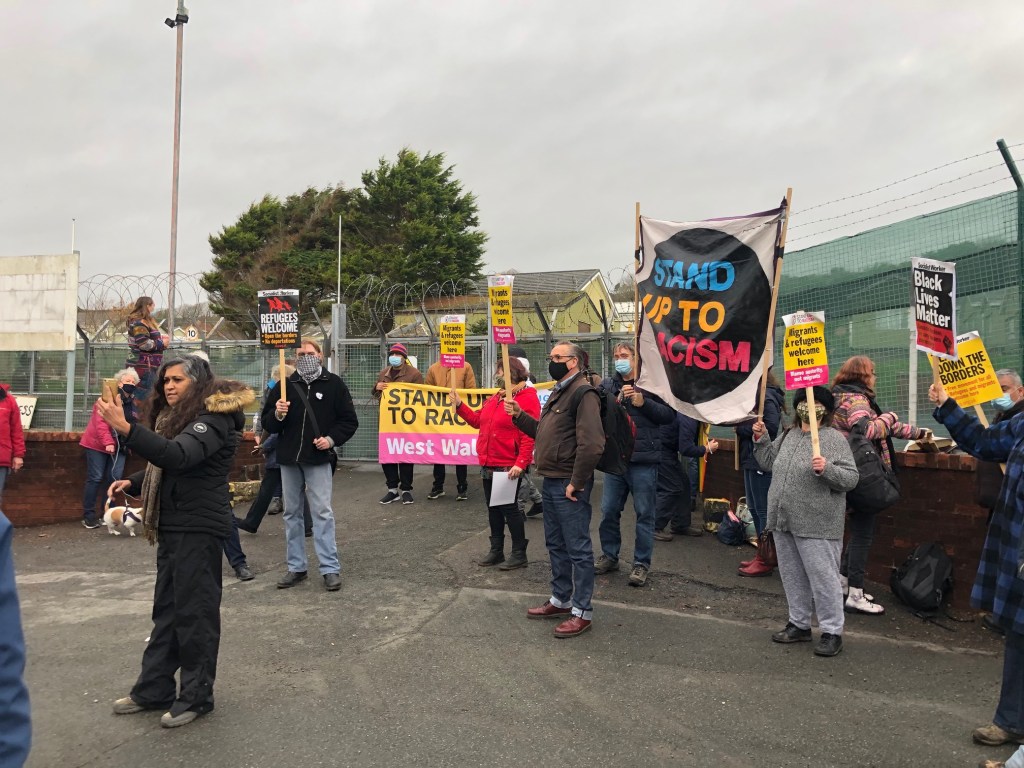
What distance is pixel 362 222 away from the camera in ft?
133

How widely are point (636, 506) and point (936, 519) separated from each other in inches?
89.0

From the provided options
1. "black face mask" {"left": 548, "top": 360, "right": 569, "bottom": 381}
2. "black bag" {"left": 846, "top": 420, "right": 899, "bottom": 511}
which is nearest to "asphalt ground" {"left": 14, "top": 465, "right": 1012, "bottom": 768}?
"black bag" {"left": 846, "top": 420, "right": 899, "bottom": 511}

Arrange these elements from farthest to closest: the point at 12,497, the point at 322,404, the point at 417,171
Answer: the point at 417,171 → the point at 12,497 → the point at 322,404

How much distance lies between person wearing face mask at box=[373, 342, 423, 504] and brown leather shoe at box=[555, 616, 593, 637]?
16.6 feet

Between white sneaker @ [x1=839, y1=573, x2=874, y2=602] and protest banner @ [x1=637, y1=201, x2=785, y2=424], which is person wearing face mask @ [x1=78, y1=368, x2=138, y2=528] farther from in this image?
white sneaker @ [x1=839, y1=573, x2=874, y2=602]

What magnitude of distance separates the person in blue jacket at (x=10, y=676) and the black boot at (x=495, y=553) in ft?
17.6

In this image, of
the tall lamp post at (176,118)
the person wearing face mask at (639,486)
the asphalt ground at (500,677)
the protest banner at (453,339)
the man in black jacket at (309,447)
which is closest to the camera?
the asphalt ground at (500,677)

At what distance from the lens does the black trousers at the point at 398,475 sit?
407 inches

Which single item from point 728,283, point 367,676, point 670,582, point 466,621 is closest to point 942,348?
point 728,283

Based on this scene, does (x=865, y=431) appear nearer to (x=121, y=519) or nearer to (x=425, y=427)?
(x=425, y=427)

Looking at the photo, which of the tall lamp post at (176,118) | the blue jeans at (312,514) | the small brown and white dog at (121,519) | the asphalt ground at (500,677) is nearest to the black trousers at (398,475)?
the small brown and white dog at (121,519)

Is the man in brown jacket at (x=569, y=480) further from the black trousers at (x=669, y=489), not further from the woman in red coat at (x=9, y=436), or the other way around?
the woman in red coat at (x=9, y=436)

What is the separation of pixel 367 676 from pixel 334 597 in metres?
1.68

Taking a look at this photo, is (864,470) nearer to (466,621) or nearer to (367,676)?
(466,621)
